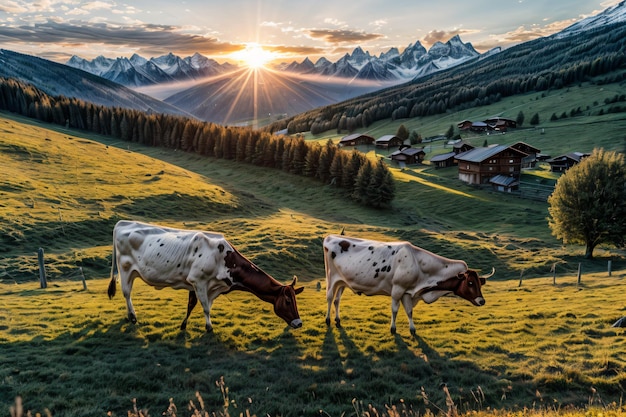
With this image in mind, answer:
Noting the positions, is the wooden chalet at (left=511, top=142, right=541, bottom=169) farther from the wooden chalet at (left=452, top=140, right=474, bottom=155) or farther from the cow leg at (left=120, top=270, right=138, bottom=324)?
the cow leg at (left=120, top=270, right=138, bottom=324)

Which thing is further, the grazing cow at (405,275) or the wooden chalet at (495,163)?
the wooden chalet at (495,163)

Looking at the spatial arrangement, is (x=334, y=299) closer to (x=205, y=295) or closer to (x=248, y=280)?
(x=248, y=280)

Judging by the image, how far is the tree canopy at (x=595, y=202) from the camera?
3712 centimetres

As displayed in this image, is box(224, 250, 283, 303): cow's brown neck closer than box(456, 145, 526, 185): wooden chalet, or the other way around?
box(224, 250, 283, 303): cow's brown neck

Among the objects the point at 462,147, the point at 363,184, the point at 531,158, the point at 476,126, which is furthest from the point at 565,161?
the point at 476,126

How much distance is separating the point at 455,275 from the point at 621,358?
5.81 m

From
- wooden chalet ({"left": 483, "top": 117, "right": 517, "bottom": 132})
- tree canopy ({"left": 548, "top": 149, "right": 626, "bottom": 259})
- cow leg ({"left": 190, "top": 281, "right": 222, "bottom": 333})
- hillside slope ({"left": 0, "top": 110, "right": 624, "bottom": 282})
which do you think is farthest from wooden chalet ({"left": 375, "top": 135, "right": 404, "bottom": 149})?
cow leg ({"left": 190, "top": 281, "right": 222, "bottom": 333})

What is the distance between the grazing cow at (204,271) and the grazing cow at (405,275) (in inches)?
104

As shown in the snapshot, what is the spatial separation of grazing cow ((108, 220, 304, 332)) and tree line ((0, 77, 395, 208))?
189 feet

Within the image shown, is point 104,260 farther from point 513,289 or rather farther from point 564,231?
point 564,231

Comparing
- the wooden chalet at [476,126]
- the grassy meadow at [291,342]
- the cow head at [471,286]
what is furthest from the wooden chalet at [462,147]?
the cow head at [471,286]

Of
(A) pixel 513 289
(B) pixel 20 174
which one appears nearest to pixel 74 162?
(B) pixel 20 174

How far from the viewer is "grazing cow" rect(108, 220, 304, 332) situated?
43.0 ft

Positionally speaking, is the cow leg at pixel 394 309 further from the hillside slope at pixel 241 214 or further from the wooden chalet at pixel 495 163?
the wooden chalet at pixel 495 163
